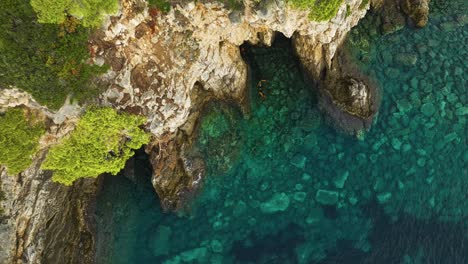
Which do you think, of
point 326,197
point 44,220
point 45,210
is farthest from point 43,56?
point 326,197

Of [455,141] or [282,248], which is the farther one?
[455,141]

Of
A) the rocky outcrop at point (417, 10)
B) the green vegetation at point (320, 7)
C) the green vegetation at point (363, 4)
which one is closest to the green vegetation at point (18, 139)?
the green vegetation at point (320, 7)

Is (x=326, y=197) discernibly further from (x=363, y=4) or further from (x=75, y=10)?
(x=75, y=10)

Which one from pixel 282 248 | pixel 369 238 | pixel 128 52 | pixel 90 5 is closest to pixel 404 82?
pixel 369 238

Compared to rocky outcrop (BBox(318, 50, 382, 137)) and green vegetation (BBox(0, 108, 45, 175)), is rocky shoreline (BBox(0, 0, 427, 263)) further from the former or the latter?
green vegetation (BBox(0, 108, 45, 175))

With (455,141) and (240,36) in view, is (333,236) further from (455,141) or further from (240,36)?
(240,36)

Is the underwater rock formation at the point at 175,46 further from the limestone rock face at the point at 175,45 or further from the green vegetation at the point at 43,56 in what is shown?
the green vegetation at the point at 43,56

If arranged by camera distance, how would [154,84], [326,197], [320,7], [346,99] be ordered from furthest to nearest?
[346,99] < [326,197] < [154,84] < [320,7]
